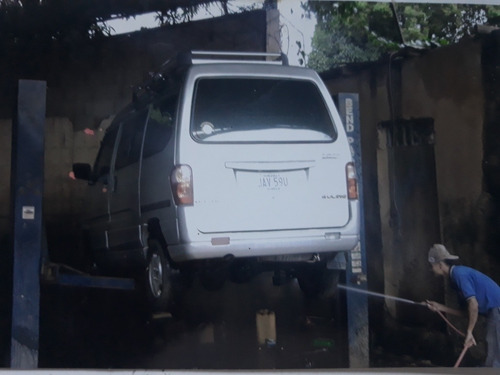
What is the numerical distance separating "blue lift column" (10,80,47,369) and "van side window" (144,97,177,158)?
84 cm

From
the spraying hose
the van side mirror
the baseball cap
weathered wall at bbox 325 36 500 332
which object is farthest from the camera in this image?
the van side mirror

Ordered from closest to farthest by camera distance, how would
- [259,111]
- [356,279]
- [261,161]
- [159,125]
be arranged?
[261,161] → [259,111] → [159,125] → [356,279]

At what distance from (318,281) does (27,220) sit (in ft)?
7.73

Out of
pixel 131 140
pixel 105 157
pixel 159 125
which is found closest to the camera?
pixel 159 125

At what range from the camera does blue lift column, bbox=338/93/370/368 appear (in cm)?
607

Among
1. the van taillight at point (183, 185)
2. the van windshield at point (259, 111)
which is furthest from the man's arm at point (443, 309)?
the van taillight at point (183, 185)

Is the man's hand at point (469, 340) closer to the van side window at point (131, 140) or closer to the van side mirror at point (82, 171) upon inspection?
the van side window at point (131, 140)

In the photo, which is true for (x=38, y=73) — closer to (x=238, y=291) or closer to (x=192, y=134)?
(x=192, y=134)

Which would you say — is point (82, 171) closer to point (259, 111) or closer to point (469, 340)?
point (259, 111)

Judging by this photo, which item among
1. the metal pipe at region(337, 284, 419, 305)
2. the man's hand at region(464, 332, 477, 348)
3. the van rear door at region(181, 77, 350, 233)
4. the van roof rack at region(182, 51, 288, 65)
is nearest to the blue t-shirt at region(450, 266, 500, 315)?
the man's hand at region(464, 332, 477, 348)

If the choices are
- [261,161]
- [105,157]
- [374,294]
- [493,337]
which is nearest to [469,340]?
[493,337]

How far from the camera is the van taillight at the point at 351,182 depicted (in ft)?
18.2

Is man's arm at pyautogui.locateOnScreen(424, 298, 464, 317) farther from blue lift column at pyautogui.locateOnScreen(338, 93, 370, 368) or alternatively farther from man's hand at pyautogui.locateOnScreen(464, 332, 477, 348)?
blue lift column at pyautogui.locateOnScreen(338, 93, 370, 368)

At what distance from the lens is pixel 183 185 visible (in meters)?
5.25
